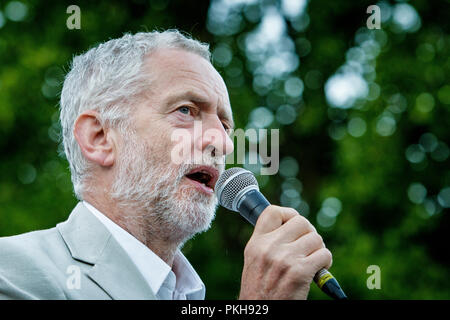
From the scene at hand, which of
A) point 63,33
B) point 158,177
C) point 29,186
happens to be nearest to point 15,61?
point 63,33

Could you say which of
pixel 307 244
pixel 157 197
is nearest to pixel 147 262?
pixel 157 197

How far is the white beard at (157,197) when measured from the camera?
105 inches

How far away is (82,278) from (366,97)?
6980 millimetres

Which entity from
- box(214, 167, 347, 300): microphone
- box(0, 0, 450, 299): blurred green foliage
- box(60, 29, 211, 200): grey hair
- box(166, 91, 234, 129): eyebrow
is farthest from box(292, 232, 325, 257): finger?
box(0, 0, 450, 299): blurred green foliage

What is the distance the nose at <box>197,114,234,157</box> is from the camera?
8.96 ft

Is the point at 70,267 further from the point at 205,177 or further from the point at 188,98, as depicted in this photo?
the point at 188,98

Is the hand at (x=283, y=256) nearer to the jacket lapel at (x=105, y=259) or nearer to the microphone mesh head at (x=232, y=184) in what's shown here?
the microphone mesh head at (x=232, y=184)

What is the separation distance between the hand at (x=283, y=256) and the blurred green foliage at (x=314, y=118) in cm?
573

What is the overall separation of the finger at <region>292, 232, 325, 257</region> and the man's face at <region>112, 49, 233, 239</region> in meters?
0.73

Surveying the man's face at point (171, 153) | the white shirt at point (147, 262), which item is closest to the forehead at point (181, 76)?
the man's face at point (171, 153)

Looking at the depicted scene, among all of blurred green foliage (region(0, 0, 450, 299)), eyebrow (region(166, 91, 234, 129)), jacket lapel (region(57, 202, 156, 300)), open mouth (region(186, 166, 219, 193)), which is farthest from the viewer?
blurred green foliage (region(0, 0, 450, 299))

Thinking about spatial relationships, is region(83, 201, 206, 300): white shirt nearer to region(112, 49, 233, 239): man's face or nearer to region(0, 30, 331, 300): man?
region(0, 30, 331, 300): man

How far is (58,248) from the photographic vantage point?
2426 mm

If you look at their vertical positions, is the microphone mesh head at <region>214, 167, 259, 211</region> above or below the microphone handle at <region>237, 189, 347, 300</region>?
above
